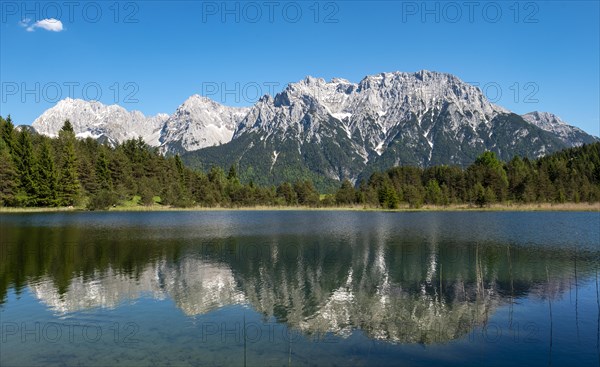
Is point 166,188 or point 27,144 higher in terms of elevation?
point 27,144

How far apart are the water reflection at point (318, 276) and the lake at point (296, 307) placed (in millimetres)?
172

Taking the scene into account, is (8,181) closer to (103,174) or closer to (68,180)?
(68,180)

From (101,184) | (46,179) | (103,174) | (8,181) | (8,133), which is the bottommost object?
(101,184)

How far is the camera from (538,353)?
20453 mm

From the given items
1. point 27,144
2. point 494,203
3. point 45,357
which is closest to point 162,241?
point 45,357

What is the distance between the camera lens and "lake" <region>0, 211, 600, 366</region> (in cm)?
2014

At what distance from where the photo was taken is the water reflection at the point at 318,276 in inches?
1055

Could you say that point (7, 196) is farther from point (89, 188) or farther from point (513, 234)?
point (513, 234)

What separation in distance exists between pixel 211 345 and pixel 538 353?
16.5m

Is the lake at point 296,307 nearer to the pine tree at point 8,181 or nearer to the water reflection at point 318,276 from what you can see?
the water reflection at point 318,276

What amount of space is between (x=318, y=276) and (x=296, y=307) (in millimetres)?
10333

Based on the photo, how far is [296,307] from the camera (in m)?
28.3

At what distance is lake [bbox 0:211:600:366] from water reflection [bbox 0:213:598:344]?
0.17 meters

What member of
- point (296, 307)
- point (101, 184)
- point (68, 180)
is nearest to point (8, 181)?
point (68, 180)
